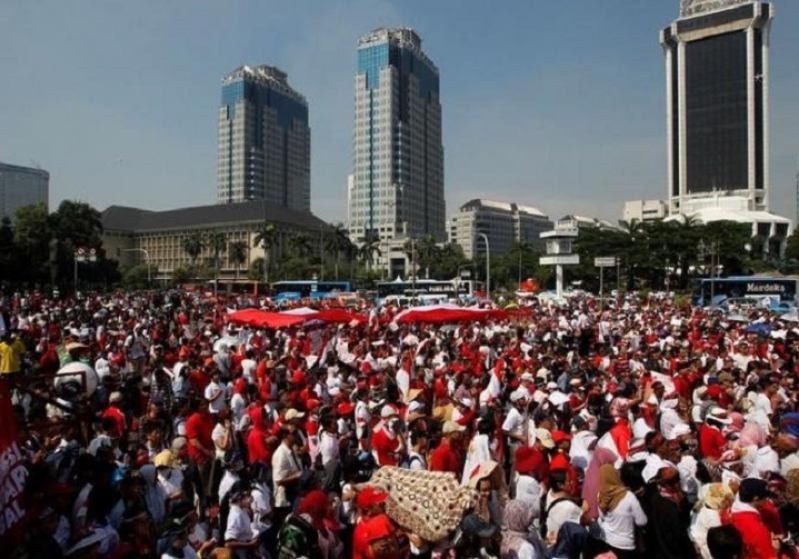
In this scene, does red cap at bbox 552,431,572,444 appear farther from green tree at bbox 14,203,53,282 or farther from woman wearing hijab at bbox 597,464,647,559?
green tree at bbox 14,203,53,282

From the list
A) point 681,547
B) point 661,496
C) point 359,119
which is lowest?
point 681,547

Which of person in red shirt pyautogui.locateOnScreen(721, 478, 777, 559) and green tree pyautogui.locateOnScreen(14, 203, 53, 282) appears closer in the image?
person in red shirt pyautogui.locateOnScreen(721, 478, 777, 559)

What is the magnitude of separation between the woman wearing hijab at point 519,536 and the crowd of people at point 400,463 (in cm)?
2

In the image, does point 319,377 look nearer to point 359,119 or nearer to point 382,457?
point 382,457

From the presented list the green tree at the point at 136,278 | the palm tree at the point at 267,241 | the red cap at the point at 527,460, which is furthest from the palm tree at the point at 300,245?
the red cap at the point at 527,460

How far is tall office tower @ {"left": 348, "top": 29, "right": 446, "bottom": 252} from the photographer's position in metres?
154

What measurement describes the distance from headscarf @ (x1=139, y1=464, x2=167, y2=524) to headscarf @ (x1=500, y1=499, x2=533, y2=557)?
3.47 m

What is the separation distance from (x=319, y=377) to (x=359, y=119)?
15240 cm

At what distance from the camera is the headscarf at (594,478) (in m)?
6.28

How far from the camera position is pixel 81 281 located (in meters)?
77.1

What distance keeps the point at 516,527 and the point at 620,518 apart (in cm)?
125

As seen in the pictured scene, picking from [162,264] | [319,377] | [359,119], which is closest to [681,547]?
[319,377]

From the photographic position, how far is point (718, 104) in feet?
468

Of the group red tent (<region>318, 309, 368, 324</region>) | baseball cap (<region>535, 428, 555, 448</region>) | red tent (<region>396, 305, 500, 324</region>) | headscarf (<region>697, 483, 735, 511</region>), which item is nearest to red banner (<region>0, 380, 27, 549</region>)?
baseball cap (<region>535, 428, 555, 448</region>)
